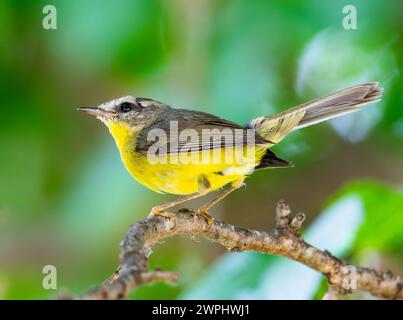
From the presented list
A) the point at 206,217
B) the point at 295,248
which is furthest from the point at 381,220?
the point at 206,217

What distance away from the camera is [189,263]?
13.7 ft

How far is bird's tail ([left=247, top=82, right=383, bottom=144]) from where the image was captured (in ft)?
12.1

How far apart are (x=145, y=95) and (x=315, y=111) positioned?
1177mm

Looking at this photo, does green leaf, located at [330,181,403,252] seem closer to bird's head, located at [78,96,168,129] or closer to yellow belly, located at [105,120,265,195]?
yellow belly, located at [105,120,265,195]

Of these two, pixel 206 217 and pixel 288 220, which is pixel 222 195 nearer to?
pixel 206 217

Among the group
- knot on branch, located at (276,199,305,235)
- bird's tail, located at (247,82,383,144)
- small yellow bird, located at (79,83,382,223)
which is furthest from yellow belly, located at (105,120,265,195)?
knot on branch, located at (276,199,305,235)

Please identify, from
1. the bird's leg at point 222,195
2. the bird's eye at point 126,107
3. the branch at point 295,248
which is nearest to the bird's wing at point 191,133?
the bird's eye at point 126,107

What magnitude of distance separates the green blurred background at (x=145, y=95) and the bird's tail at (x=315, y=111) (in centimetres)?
31

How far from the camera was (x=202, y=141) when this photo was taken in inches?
139

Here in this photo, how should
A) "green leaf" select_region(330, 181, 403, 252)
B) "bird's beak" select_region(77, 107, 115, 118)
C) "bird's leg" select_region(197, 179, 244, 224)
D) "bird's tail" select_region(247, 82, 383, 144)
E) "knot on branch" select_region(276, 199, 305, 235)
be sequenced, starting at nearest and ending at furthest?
"knot on branch" select_region(276, 199, 305, 235)
"green leaf" select_region(330, 181, 403, 252)
"bird's leg" select_region(197, 179, 244, 224)
"bird's tail" select_region(247, 82, 383, 144)
"bird's beak" select_region(77, 107, 115, 118)

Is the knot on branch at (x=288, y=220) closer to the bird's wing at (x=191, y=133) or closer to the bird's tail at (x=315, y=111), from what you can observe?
the bird's wing at (x=191, y=133)

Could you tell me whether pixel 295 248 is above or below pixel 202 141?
below

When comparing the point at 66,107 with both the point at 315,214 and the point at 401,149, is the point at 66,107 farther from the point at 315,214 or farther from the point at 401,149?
the point at 401,149

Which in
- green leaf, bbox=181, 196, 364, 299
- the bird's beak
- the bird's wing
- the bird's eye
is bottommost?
green leaf, bbox=181, 196, 364, 299
